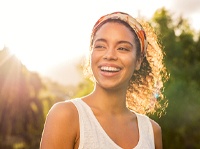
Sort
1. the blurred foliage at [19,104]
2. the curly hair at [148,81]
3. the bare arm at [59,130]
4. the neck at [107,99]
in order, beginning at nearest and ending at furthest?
the bare arm at [59,130], the neck at [107,99], the curly hair at [148,81], the blurred foliage at [19,104]

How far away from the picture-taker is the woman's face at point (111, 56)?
3.49 metres

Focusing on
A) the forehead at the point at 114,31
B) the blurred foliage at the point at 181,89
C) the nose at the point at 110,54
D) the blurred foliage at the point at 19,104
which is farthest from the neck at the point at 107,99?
the blurred foliage at the point at 19,104

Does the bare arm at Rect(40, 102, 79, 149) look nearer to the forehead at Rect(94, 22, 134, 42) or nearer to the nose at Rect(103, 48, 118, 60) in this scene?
the nose at Rect(103, 48, 118, 60)

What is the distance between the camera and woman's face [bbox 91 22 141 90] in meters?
3.49

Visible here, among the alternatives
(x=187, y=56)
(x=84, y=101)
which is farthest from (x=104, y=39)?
(x=187, y=56)

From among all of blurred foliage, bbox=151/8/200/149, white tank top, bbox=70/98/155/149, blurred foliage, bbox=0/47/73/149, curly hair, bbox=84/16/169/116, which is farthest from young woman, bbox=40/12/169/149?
blurred foliage, bbox=0/47/73/149

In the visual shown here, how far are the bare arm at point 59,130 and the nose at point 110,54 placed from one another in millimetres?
398

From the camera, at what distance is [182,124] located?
979 inches

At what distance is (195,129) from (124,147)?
21956mm

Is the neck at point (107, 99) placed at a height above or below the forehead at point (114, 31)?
below

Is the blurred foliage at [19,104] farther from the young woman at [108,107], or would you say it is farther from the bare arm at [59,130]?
the bare arm at [59,130]

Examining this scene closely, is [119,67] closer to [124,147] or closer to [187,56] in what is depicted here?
[124,147]

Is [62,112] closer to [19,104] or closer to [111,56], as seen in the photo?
[111,56]

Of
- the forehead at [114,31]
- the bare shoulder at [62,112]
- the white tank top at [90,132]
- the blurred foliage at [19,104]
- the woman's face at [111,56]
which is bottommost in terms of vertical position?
the blurred foliage at [19,104]
